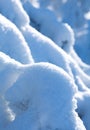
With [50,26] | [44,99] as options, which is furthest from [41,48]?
[44,99]

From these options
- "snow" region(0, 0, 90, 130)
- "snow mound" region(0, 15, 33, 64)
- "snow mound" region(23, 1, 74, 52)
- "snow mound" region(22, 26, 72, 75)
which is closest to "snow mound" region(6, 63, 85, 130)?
"snow" region(0, 0, 90, 130)

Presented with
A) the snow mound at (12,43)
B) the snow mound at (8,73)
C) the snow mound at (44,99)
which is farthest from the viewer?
the snow mound at (12,43)

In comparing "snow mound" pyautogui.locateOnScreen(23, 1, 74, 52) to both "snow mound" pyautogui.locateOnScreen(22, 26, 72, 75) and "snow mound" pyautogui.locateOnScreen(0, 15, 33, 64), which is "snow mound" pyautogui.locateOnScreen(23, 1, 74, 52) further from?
"snow mound" pyautogui.locateOnScreen(0, 15, 33, 64)

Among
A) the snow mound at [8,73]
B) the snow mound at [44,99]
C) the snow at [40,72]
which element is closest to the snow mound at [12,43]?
the snow at [40,72]

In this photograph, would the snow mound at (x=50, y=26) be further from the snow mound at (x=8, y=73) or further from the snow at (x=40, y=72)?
the snow mound at (x=8, y=73)

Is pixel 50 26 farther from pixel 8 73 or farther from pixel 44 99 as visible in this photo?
pixel 44 99

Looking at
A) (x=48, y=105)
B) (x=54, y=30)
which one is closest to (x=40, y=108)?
(x=48, y=105)

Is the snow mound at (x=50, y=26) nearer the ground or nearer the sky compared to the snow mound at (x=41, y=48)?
nearer the sky
